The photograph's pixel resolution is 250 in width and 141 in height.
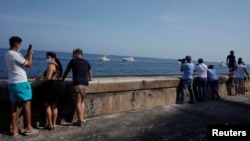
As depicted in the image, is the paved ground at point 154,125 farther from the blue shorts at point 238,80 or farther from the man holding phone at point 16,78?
the blue shorts at point 238,80

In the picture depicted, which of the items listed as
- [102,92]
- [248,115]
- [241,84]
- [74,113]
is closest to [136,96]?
[102,92]

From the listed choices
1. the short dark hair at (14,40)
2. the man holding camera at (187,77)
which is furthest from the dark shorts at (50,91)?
the man holding camera at (187,77)

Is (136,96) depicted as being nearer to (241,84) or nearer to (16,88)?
(16,88)

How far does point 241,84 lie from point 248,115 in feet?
14.8

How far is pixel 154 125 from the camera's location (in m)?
6.51

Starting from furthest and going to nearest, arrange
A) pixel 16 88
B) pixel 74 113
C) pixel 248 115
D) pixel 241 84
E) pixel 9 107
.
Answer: pixel 241 84, pixel 248 115, pixel 74 113, pixel 9 107, pixel 16 88

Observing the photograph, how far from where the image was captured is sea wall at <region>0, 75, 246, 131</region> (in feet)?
19.1

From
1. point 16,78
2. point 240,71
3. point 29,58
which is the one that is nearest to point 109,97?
point 29,58

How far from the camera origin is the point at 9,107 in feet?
18.0

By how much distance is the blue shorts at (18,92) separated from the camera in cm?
509

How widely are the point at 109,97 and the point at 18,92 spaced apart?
2640 mm

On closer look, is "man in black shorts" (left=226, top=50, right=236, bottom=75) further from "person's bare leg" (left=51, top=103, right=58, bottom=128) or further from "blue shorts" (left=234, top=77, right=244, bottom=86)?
"person's bare leg" (left=51, top=103, right=58, bottom=128)

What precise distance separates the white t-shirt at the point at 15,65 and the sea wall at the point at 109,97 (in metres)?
0.46

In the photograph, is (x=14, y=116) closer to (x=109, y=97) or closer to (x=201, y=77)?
(x=109, y=97)
